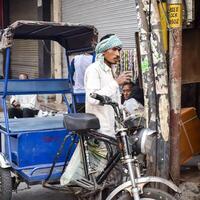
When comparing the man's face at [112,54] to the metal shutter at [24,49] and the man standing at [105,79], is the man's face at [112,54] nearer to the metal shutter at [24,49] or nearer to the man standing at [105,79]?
the man standing at [105,79]

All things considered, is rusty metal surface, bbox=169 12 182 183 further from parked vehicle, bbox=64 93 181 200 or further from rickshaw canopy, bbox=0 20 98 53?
rickshaw canopy, bbox=0 20 98 53

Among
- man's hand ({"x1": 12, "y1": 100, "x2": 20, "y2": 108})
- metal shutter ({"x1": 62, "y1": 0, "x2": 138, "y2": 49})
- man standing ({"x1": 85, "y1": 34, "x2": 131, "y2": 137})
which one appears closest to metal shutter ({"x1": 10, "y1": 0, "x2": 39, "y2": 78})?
metal shutter ({"x1": 62, "y1": 0, "x2": 138, "y2": 49})

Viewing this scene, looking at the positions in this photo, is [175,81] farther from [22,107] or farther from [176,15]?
[22,107]

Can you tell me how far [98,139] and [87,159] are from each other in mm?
217

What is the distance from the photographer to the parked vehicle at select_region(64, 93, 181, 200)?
3293 millimetres

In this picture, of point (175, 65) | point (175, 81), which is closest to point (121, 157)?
point (175, 81)

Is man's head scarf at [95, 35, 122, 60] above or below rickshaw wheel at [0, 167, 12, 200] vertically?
above

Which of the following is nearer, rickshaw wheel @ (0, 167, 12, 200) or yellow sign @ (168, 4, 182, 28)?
yellow sign @ (168, 4, 182, 28)

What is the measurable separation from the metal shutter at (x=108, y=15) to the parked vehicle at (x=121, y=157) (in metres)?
4.49

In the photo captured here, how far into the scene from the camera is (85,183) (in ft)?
12.8

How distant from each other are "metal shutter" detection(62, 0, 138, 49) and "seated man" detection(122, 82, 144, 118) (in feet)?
6.02

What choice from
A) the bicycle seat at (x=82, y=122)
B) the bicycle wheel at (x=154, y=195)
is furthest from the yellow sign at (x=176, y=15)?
the bicycle wheel at (x=154, y=195)

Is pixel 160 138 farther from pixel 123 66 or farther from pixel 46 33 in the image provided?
pixel 123 66

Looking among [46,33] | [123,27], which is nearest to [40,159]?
[46,33]
